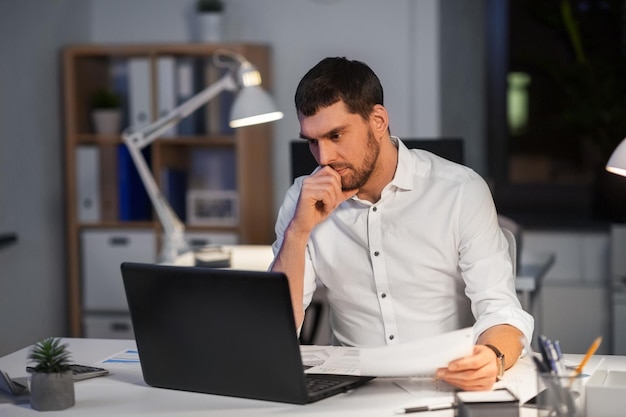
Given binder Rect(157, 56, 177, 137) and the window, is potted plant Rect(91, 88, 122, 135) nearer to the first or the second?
binder Rect(157, 56, 177, 137)

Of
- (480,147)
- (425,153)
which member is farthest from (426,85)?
(425,153)

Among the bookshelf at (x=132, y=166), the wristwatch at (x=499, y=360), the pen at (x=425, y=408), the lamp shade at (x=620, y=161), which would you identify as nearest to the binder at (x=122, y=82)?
the bookshelf at (x=132, y=166)

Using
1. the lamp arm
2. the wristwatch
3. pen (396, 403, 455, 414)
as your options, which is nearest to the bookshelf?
the lamp arm

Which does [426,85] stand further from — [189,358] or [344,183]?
[189,358]

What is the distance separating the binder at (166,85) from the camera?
14.7 feet

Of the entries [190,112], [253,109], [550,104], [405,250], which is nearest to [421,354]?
[405,250]

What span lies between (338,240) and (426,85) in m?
2.35

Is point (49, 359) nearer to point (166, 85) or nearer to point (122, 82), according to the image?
point (166, 85)

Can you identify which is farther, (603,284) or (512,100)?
(512,100)

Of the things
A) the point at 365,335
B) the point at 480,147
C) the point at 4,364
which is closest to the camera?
the point at 4,364

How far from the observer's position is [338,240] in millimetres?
2344

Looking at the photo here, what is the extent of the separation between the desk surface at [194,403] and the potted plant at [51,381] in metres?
0.02

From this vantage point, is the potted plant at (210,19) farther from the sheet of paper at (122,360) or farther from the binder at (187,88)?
the sheet of paper at (122,360)

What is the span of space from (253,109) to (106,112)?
3.73ft
